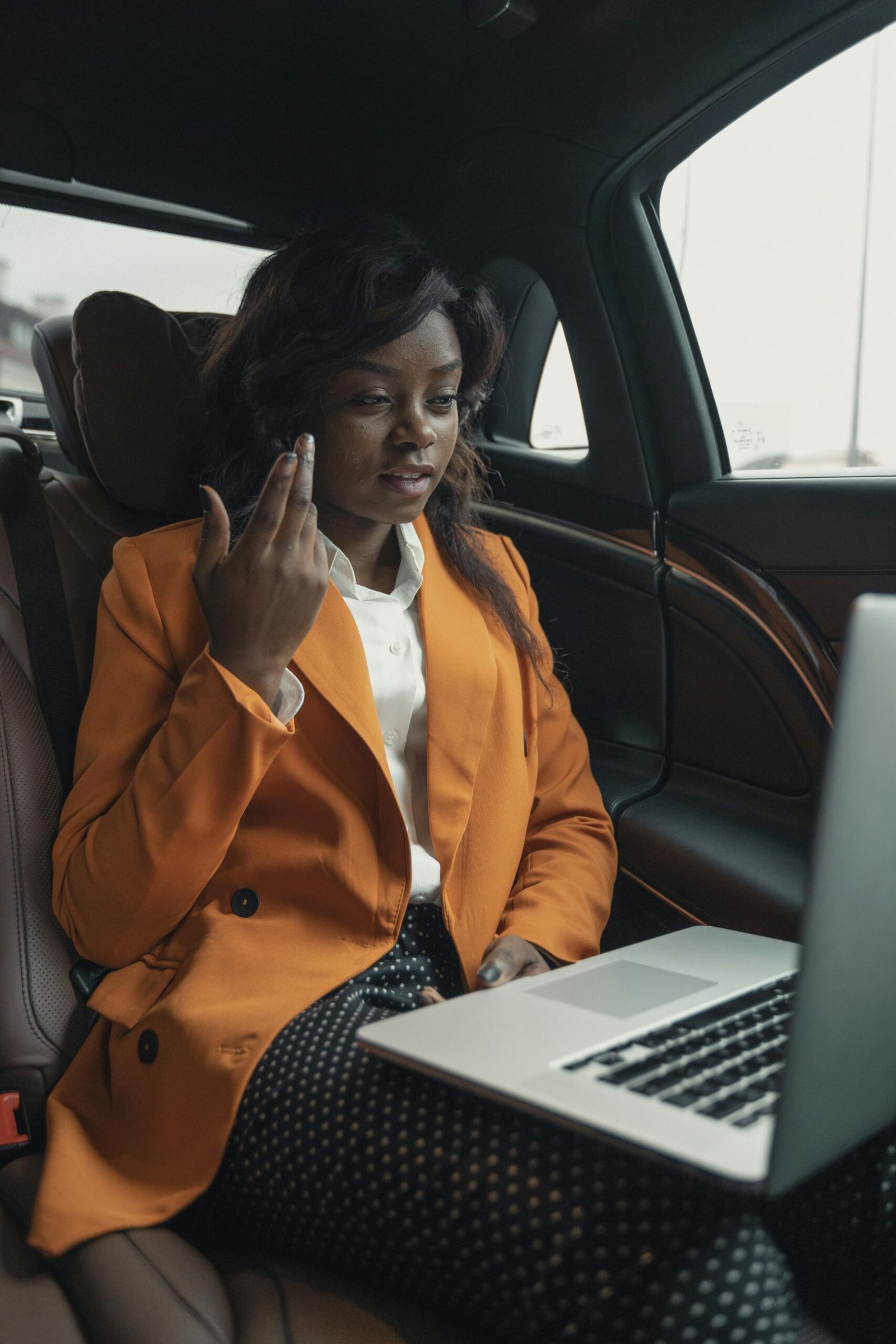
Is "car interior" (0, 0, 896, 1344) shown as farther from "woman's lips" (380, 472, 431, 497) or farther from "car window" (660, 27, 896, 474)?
"woman's lips" (380, 472, 431, 497)

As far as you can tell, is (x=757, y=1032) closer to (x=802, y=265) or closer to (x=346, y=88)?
(x=802, y=265)

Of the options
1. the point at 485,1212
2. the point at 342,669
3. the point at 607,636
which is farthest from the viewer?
the point at 607,636

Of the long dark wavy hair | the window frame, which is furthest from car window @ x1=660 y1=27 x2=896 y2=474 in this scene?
the long dark wavy hair

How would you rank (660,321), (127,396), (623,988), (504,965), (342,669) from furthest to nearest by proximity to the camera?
1. (660,321)
2. (127,396)
3. (342,669)
4. (504,965)
5. (623,988)

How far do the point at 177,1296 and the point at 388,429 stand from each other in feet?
3.01

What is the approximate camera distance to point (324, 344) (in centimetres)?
132

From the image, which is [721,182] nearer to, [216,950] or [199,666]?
[199,666]

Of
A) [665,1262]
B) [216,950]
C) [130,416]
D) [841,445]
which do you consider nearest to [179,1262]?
[216,950]

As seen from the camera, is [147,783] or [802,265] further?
[802,265]

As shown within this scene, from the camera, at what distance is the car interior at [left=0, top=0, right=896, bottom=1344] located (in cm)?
135

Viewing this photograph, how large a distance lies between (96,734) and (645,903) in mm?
796

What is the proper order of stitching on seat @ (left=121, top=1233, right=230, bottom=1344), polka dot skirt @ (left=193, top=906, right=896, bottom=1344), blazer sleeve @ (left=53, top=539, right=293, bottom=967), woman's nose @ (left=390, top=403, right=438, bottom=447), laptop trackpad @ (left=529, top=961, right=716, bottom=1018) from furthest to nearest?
woman's nose @ (left=390, top=403, right=438, bottom=447)
blazer sleeve @ (left=53, top=539, right=293, bottom=967)
laptop trackpad @ (left=529, top=961, right=716, bottom=1018)
stitching on seat @ (left=121, top=1233, right=230, bottom=1344)
polka dot skirt @ (left=193, top=906, right=896, bottom=1344)

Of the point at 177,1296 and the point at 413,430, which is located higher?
the point at 413,430

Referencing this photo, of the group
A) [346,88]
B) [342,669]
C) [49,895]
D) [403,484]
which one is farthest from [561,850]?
[346,88]
